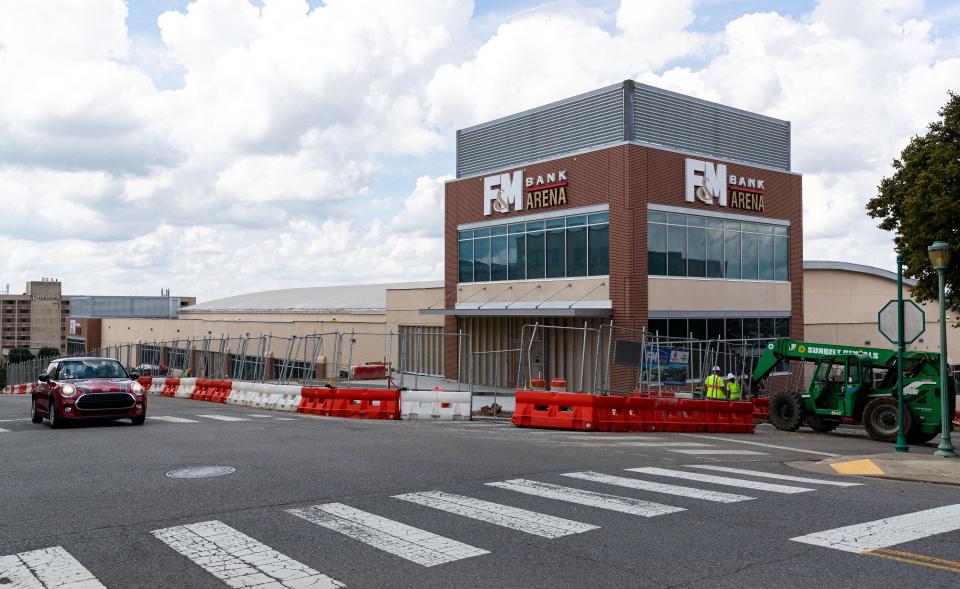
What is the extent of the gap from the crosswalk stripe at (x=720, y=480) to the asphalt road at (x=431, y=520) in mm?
88

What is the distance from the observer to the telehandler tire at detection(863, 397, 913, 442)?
21047 millimetres

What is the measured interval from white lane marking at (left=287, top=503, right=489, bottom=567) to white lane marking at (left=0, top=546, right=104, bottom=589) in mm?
2228

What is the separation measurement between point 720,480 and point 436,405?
12.0 meters

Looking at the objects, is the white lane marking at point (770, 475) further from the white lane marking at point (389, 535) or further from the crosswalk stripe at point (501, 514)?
the white lane marking at point (389, 535)

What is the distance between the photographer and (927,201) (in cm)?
2625

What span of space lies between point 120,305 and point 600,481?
128052 mm

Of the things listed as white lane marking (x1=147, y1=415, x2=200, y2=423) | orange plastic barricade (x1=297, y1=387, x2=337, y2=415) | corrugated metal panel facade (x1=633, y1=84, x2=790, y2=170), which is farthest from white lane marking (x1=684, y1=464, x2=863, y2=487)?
corrugated metal panel facade (x1=633, y1=84, x2=790, y2=170)

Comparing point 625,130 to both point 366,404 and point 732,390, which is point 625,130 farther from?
point 366,404

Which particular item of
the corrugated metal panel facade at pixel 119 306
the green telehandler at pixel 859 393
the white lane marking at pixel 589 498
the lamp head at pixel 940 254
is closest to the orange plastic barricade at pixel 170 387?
the green telehandler at pixel 859 393

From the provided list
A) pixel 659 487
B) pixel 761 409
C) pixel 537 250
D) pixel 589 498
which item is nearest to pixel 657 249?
pixel 537 250

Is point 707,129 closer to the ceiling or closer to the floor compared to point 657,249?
closer to the ceiling

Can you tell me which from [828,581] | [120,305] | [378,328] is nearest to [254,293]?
[378,328]

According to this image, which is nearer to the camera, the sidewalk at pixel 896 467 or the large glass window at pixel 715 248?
the sidewalk at pixel 896 467

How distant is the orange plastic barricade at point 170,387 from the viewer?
32.8 m
